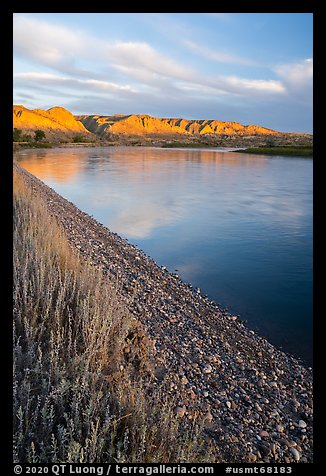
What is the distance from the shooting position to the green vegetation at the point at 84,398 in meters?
2.40

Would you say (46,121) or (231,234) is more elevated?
(46,121)

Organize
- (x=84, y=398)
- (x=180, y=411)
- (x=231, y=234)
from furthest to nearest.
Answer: (x=231, y=234), (x=180, y=411), (x=84, y=398)

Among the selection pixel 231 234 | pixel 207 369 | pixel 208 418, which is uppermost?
pixel 231 234

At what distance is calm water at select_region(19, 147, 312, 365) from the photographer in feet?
25.5

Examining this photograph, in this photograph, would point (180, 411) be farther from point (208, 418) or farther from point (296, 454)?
point (296, 454)

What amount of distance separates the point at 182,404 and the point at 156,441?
3.05 ft

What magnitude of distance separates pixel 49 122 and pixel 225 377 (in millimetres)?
180450

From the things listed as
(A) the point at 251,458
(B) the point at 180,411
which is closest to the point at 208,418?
(B) the point at 180,411

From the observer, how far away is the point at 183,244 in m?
Answer: 12.5

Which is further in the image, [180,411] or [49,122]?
[49,122]

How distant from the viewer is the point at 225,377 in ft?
14.2

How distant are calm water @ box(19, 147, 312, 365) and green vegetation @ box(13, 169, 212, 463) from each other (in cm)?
371
